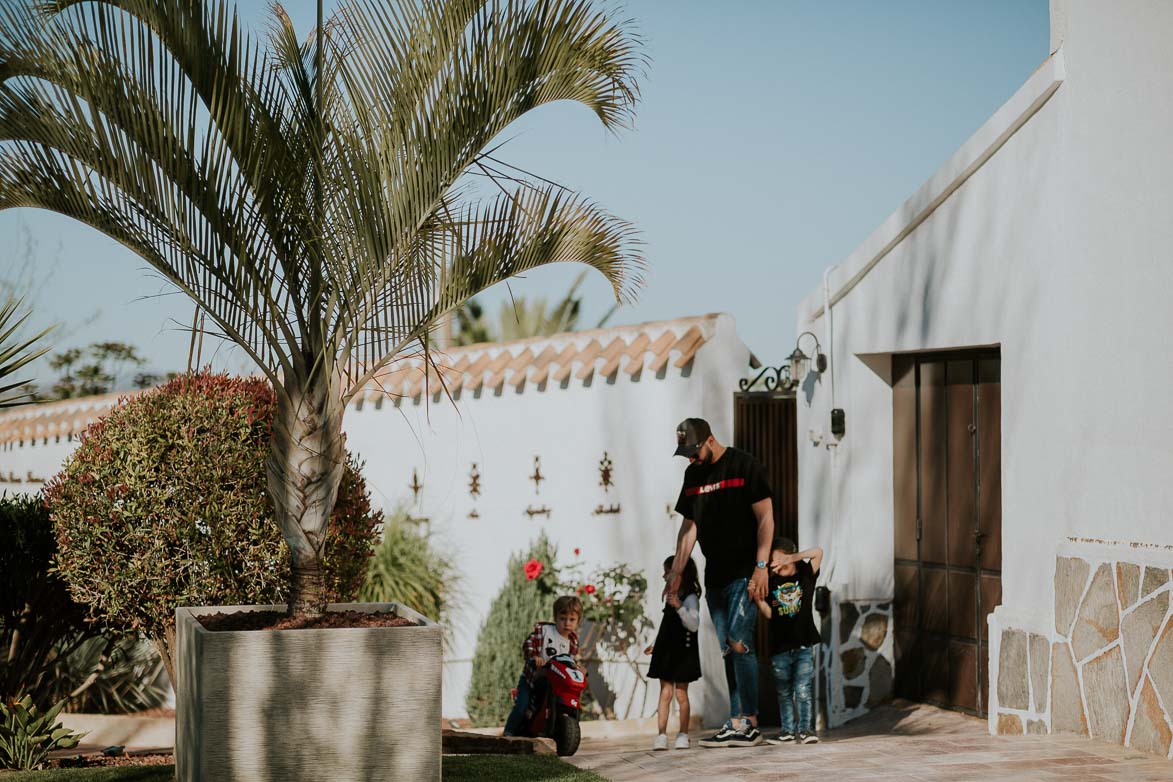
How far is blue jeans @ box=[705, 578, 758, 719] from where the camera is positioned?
731cm

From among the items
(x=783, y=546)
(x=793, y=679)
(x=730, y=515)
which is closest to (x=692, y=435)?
(x=730, y=515)

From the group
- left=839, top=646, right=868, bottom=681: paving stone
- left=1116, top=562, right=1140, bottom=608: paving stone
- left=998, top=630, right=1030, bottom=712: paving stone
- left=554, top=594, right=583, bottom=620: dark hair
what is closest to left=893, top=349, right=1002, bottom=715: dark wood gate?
left=839, top=646, right=868, bottom=681: paving stone

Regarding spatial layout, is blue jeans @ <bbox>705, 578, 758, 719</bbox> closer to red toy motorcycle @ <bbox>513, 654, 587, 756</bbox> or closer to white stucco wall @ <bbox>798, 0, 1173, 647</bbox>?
red toy motorcycle @ <bbox>513, 654, 587, 756</bbox>

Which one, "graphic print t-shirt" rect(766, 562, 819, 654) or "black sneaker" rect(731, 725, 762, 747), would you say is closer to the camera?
"black sneaker" rect(731, 725, 762, 747)

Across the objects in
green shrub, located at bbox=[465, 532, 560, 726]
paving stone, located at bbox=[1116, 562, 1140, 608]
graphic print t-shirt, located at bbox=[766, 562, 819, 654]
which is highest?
paving stone, located at bbox=[1116, 562, 1140, 608]

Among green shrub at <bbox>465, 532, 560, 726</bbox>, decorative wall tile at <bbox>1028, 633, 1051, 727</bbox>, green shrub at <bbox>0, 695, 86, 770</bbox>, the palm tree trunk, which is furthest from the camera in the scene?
green shrub at <bbox>465, 532, 560, 726</bbox>

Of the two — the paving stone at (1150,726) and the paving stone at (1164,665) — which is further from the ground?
the paving stone at (1164,665)

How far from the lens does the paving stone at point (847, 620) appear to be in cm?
941

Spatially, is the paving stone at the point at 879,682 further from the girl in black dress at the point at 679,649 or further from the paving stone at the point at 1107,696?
the paving stone at the point at 1107,696

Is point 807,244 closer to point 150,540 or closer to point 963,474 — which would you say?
point 963,474

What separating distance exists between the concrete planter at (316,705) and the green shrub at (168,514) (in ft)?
6.06

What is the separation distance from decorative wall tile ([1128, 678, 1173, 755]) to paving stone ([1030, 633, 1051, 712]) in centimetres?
75

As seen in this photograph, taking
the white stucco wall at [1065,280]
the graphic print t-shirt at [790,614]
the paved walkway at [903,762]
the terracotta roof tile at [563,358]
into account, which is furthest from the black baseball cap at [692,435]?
the terracotta roof tile at [563,358]

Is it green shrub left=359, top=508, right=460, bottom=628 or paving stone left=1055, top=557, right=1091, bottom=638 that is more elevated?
paving stone left=1055, top=557, right=1091, bottom=638
